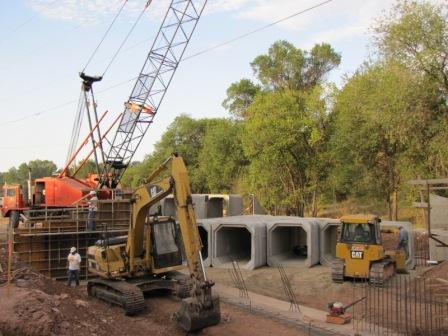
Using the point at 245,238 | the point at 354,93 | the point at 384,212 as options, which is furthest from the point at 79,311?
the point at 384,212

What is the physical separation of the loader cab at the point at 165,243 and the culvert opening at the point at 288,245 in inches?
312

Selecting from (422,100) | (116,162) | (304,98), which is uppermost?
(304,98)

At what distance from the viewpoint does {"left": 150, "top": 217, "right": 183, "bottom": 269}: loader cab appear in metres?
13.7

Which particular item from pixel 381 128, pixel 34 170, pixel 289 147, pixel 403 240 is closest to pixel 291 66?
pixel 289 147

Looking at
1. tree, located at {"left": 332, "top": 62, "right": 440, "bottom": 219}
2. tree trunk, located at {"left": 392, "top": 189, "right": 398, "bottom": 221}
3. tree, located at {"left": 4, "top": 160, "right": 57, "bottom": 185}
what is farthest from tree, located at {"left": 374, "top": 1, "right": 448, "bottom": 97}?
tree, located at {"left": 4, "top": 160, "right": 57, "bottom": 185}

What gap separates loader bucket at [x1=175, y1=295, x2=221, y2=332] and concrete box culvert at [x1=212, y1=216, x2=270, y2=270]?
32.2 ft

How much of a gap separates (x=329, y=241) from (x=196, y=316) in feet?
42.6

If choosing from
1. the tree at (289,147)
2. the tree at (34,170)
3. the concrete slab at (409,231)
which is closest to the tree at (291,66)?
the tree at (289,147)

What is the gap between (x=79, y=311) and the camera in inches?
466

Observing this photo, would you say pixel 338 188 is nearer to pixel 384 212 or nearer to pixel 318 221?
pixel 384 212

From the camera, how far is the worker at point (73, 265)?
630 inches

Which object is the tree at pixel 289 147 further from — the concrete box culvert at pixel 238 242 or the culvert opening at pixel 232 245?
the concrete box culvert at pixel 238 242

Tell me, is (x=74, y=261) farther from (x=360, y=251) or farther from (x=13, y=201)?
(x=13, y=201)

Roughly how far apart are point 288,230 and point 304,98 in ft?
65.5
